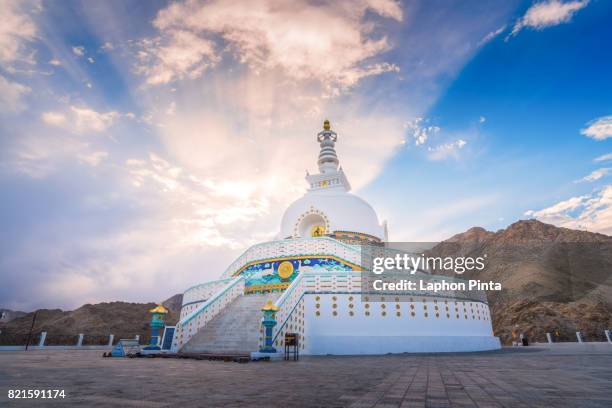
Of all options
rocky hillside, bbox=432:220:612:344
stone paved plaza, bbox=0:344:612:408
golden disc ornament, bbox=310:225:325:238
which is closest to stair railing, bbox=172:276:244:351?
stone paved plaza, bbox=0:344:612:408

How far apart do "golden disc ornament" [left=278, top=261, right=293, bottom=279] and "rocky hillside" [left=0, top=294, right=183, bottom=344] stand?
35638 millimetres

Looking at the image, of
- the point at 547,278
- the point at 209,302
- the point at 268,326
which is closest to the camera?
the point at 268,326

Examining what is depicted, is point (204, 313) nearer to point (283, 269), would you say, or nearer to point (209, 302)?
point (209, 302)

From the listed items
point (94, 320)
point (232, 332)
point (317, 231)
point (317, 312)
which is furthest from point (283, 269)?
point (94, 320)

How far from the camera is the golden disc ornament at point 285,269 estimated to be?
21797mm

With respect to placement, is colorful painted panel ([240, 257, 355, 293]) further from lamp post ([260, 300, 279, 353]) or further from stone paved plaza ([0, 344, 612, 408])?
stone paved plaza ([0, 344, 612, 408])

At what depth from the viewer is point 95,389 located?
5211mm

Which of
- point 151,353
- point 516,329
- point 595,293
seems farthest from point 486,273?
point 151,353

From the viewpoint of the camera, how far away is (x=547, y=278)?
59125mm

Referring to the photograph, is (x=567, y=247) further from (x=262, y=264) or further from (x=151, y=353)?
(x=151, y=353)

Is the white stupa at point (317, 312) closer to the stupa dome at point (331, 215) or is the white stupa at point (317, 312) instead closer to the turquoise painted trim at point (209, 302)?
the turquoise painted trim at point (209, 302)

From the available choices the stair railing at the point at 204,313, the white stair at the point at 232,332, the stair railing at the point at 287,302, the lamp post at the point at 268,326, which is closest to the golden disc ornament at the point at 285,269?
the stair railing at the point at 204,313

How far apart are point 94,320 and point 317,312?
53361 millimetres

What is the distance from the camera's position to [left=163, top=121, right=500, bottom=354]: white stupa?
15.6 meters
